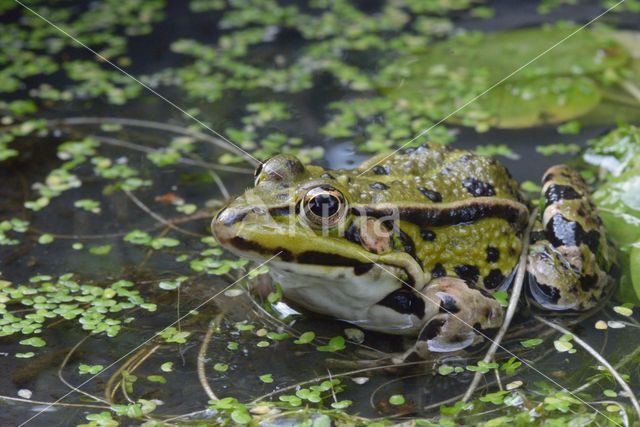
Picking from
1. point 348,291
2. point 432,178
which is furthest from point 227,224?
point 432,178

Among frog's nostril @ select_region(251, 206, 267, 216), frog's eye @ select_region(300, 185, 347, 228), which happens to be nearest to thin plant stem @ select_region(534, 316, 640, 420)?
frog's eye @ select_region(300, 185, 347, 228)

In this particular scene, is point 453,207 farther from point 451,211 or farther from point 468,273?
point 468,273

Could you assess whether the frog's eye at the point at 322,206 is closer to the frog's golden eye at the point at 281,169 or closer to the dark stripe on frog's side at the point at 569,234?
the frog's golden eye at the point at 281,169

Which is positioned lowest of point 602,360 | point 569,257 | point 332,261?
point 602,360

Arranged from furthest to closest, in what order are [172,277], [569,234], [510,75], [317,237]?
[510,75], [172,277], [569,234], [317,237]

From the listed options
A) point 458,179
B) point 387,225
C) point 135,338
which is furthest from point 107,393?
point 458,179

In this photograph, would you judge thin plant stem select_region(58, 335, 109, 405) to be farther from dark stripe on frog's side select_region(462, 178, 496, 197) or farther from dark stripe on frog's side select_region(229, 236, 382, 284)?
dark stripe on frog's side select_region(462, 178, 496, 197)

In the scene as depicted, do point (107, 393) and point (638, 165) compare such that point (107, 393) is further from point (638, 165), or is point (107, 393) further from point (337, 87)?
point (337, 87)
